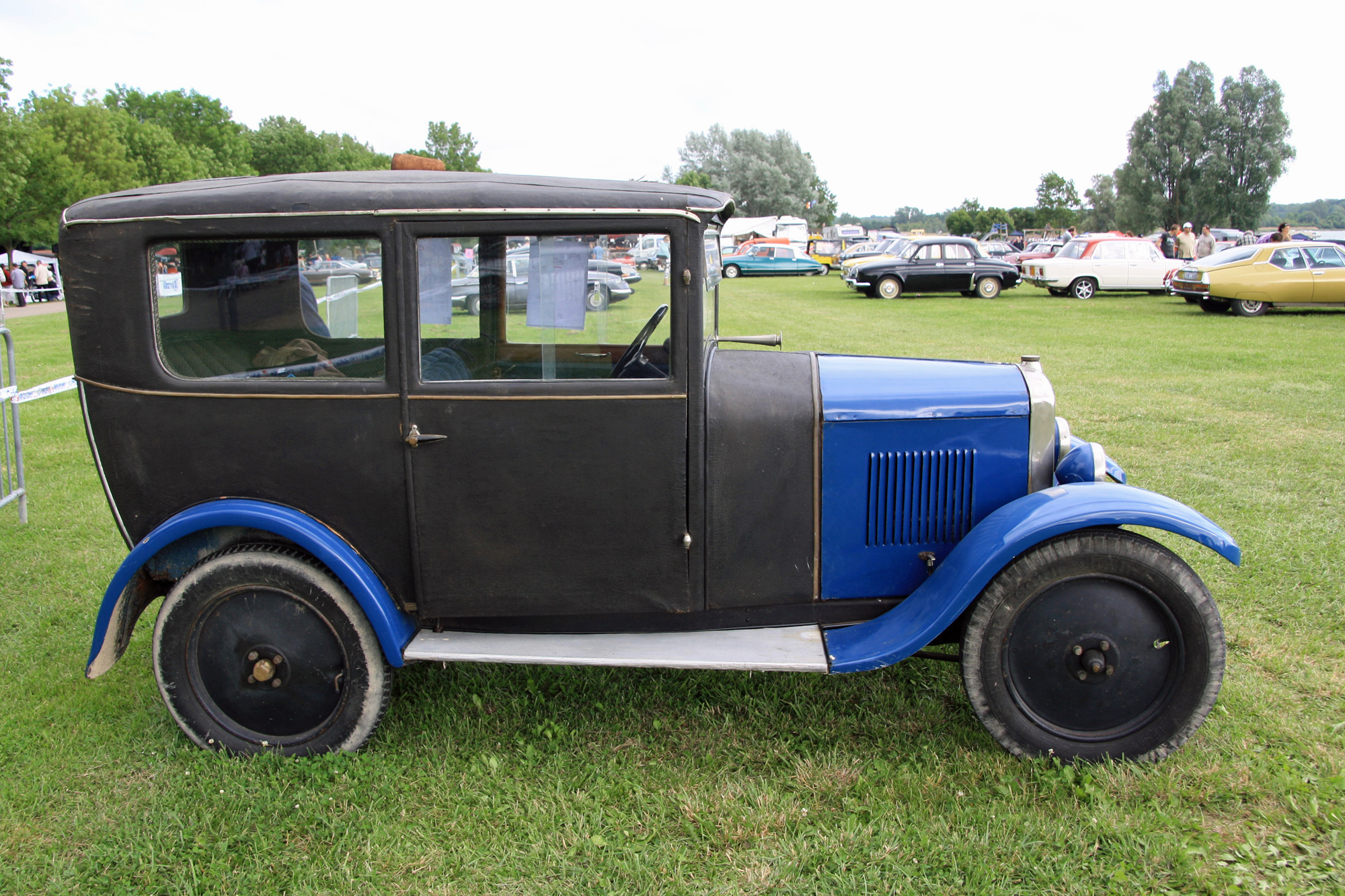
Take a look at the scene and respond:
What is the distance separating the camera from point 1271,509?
536cm

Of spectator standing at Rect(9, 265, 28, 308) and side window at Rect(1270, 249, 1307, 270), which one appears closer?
side window at Rect(1270, 249, 1307, 270)

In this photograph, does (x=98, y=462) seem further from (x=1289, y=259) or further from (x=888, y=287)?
(x=888, y=287)

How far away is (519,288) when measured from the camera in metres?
2.97

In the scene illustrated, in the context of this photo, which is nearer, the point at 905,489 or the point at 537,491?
the point at 537,491

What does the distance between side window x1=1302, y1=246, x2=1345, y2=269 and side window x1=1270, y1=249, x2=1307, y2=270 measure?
175mm

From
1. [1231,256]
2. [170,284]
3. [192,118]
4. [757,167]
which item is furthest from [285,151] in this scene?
[170,284]

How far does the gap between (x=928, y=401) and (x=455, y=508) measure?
174 centimetres

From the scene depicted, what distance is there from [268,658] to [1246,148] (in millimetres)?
64634

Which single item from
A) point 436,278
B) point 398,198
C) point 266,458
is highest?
point 398,198

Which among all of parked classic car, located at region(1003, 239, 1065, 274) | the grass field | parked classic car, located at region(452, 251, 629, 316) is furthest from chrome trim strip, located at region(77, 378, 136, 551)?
parked classic car, located at region(1003, 239, 1065, 274)

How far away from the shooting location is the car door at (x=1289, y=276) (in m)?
16.1

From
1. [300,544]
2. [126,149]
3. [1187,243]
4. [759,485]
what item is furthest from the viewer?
[126,149]

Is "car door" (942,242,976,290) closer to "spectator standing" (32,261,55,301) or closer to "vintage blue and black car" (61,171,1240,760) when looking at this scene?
"vintage blue and black car" (61,171,1240,760)

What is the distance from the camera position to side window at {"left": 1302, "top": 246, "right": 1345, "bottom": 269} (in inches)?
638
